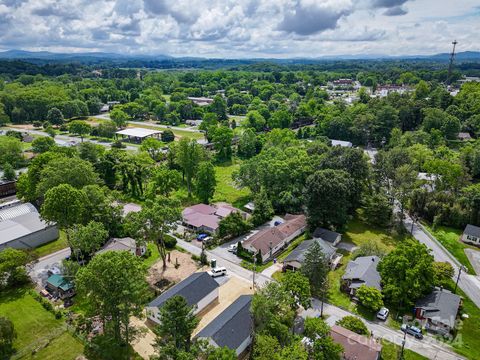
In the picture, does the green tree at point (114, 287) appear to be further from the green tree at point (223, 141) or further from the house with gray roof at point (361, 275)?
the green tree at point (223, 141)

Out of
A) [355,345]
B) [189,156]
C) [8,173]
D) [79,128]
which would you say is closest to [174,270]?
[355,345]

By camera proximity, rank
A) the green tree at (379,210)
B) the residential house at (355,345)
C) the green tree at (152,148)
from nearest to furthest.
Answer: the residential house at (355,345), the green tree at (379,210), the green tree at (152,148)

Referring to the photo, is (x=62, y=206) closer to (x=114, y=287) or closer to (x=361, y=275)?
(x=114, y=287)

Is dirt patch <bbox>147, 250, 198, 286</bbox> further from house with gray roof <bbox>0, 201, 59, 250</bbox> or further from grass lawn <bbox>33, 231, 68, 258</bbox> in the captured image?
house with gray roof <bbox>0, 201, 59, 250</bbox>

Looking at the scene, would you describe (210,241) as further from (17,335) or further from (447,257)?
(447,257)

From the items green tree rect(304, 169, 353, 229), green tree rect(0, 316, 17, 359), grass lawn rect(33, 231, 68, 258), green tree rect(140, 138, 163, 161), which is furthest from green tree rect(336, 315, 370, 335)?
green tree rect(140, 138, 163, 161)

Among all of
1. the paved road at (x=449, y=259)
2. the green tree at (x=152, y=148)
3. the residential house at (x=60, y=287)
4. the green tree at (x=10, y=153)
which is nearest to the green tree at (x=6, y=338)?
the residential house at (x=60, y=287)
